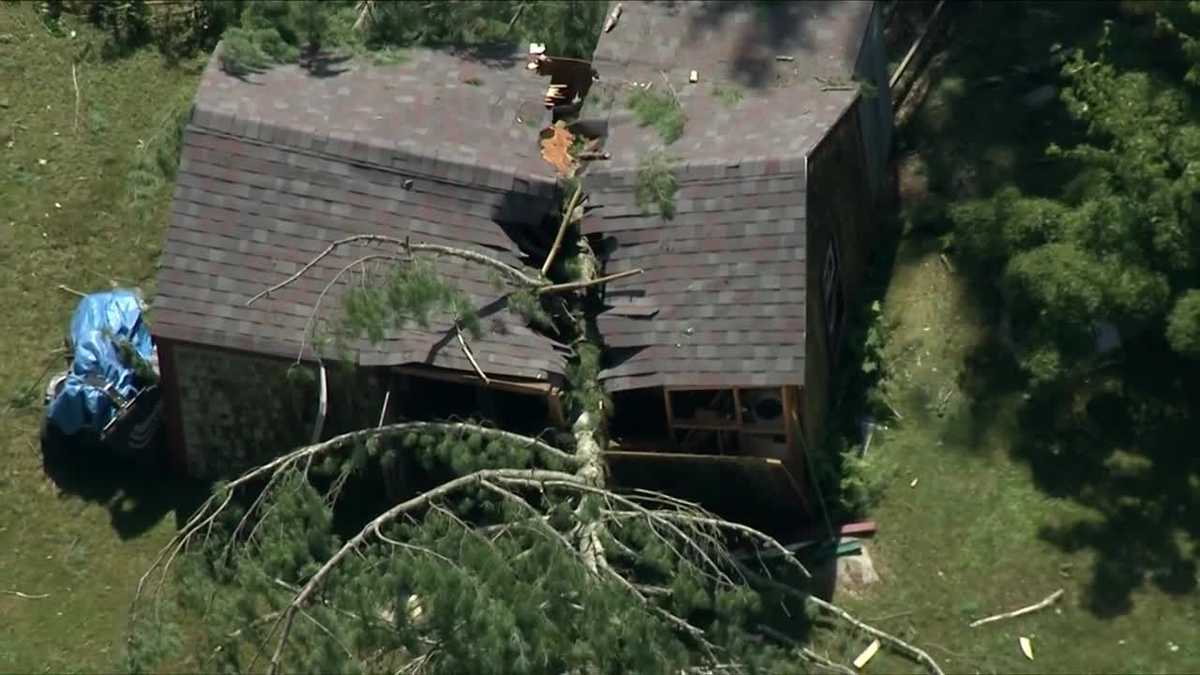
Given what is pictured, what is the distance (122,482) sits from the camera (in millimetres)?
14445

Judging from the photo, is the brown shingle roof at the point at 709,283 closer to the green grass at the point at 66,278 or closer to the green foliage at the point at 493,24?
the green foliage at the point at 493,24

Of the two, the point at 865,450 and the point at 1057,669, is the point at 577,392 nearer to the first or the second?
the point at 865,450

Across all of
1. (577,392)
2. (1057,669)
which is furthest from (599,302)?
(1057,669)

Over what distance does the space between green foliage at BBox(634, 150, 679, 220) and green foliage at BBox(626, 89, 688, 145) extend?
40 centimetres

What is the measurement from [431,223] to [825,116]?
9.76ft

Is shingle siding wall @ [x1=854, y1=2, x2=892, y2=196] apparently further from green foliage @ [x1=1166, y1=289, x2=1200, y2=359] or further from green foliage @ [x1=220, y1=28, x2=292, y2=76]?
green foliage @ [x1=220, y1=28, x2=292, y2=76]

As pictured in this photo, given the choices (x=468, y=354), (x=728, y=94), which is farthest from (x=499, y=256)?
(x=728, y=94)

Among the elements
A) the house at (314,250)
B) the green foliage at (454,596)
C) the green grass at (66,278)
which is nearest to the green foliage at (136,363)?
the house at (314,250)

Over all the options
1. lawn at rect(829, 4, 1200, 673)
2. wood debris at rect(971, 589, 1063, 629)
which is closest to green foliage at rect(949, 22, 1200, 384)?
lawn at rect(829, 4, 1200, 673)

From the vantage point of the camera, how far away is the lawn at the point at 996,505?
14.2 m

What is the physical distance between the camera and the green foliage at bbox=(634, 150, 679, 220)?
14375 millimetres

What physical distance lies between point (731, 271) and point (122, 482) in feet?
14.4

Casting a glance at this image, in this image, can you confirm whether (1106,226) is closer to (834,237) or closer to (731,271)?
(834,237)

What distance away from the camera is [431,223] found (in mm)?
14219
